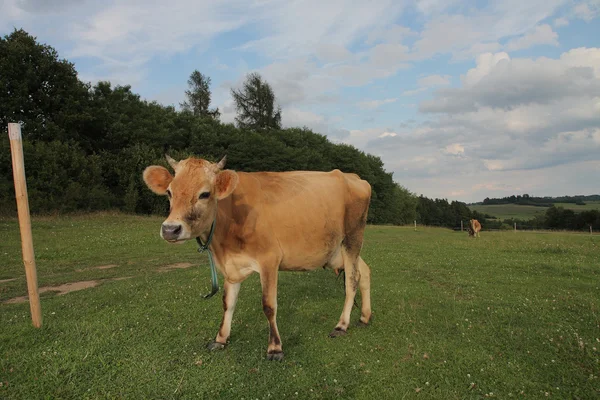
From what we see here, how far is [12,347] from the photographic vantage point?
18.3 feet

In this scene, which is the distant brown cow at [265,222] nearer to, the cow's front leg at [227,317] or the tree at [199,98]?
the cow's front leg at [227,317]

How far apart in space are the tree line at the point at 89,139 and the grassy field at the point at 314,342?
2156 centimetres

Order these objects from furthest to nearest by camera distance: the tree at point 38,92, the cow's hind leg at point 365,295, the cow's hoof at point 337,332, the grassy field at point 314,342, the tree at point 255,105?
1. the tree at point 255,105
2. the tree at point 38,92
3. the cow's hind leg at point 365,295
4. the cow's hoof at point 337,332
5. the grassy field at point 314,342

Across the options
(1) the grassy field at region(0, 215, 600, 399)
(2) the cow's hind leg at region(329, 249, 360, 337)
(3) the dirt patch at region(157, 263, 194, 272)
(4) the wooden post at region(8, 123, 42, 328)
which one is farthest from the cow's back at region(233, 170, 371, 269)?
(3) the dirt patch at region(157, 263, 194, 272)

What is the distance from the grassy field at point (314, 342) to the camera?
4.69 meters

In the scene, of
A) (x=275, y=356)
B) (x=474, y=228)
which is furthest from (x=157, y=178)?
(x=474, y=228)

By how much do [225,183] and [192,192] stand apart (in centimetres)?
50

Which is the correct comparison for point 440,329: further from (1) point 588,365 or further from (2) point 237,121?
(2) point 237,121

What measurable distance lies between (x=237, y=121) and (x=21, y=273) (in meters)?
56.7

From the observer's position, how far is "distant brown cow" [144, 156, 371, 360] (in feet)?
16.9

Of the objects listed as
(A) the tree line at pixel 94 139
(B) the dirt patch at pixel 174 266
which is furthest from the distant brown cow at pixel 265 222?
(A) the tree line at pixel 94 139

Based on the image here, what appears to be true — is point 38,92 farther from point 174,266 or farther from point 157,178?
point 157,178

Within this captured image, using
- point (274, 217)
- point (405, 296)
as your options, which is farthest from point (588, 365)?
point (274, 217)

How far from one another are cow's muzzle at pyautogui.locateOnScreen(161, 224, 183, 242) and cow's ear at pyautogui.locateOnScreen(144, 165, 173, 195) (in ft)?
3.74
